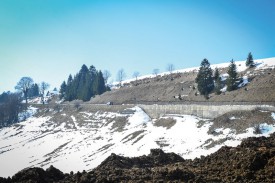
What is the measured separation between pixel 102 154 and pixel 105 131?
49.1ft

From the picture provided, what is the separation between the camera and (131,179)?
14.2 m

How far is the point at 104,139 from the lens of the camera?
1991 inches

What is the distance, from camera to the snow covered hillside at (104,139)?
115 feet

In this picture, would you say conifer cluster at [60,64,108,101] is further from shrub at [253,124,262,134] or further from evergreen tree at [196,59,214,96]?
shrub at [253,124,262,134]

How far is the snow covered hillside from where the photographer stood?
1380 inches

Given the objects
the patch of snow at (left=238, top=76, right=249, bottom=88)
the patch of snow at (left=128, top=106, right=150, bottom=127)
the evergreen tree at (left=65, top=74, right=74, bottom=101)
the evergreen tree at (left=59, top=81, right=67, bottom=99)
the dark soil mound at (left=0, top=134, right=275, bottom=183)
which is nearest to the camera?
the dark soil mound at (left=0, top=134, right=275, bottom=183)

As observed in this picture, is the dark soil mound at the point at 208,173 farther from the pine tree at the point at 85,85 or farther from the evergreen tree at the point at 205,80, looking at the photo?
the pine tree at the point at 85,85

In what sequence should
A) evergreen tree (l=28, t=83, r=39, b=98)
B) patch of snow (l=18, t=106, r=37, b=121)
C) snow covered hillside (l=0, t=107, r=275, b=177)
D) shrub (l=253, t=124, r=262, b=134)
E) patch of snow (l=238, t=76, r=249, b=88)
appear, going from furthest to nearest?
evergreen tree (l=28, t=83, r=39, b=98), patch of snow (l=18, t=106, r=37, b=121), patch of snow (l=238, t=76, r=249, b=88), snow covered hillside (l=0, t=107, r=275, b=177), shrub (l=253, t=124, r=262, b=134)

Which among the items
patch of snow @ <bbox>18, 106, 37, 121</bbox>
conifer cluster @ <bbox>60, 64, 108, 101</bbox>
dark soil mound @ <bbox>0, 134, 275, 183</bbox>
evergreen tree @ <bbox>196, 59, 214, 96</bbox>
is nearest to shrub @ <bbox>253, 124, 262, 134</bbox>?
dark soil mound @ <bbox>0, 134, 275, 183</bbox>

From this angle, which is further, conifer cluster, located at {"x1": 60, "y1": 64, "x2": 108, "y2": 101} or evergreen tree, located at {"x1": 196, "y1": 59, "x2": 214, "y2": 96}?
conifer cluster, located at {"x1": 60, "y1": 64, "x2": 108, "y2": 101}

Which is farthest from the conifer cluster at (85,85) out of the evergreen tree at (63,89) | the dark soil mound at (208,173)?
the dark soil mound at (208,173)

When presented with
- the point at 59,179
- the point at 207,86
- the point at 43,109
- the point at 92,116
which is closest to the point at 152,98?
the point at 92,116

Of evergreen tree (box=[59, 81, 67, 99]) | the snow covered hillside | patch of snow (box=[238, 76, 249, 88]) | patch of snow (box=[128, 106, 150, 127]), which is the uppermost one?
evergreen tree (box=[59, 81, 67, 99])

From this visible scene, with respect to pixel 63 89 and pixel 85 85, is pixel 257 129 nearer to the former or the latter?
pixel 85 85
